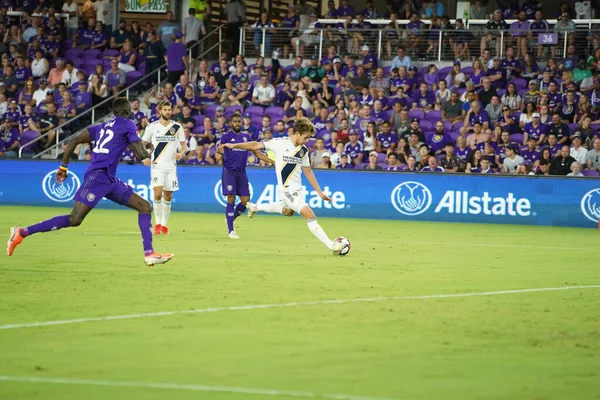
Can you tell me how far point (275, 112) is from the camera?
29.3 meters

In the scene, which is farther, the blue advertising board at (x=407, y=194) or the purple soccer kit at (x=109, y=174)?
the blue advertising board at (x=407, y=194)

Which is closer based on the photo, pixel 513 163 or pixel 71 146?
pixel 71 146

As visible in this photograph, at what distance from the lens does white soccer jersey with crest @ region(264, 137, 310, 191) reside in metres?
16.0

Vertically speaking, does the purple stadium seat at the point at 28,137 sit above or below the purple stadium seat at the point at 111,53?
below

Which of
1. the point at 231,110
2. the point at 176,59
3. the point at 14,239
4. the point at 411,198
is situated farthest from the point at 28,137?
the point at 14,239

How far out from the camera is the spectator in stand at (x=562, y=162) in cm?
2411

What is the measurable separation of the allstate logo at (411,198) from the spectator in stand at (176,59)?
9.93 m

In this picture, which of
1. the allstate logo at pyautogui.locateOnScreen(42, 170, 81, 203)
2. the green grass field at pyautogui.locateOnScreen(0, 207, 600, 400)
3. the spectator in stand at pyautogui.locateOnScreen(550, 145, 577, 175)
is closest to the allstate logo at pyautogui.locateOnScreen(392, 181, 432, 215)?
the spectator in stand at pyautogui.locateOnScreen(550, 145, 577, 175)

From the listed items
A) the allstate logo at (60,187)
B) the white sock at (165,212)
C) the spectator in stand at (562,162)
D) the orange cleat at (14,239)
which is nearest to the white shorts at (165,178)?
the white sock at (165,212)

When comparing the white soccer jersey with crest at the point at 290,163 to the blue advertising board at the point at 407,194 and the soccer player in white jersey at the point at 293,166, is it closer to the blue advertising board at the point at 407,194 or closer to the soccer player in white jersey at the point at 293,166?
the soccer player in white jersey at the point at 293,166

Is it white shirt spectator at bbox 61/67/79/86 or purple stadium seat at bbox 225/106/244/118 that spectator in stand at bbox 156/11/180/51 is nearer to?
white shirt spectator at bbox 61/67/79/86

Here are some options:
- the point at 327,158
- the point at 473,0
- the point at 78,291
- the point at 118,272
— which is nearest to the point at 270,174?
the point at 327,158

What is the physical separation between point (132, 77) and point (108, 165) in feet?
66.5

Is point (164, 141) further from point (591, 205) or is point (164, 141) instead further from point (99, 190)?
point (591, 205)
